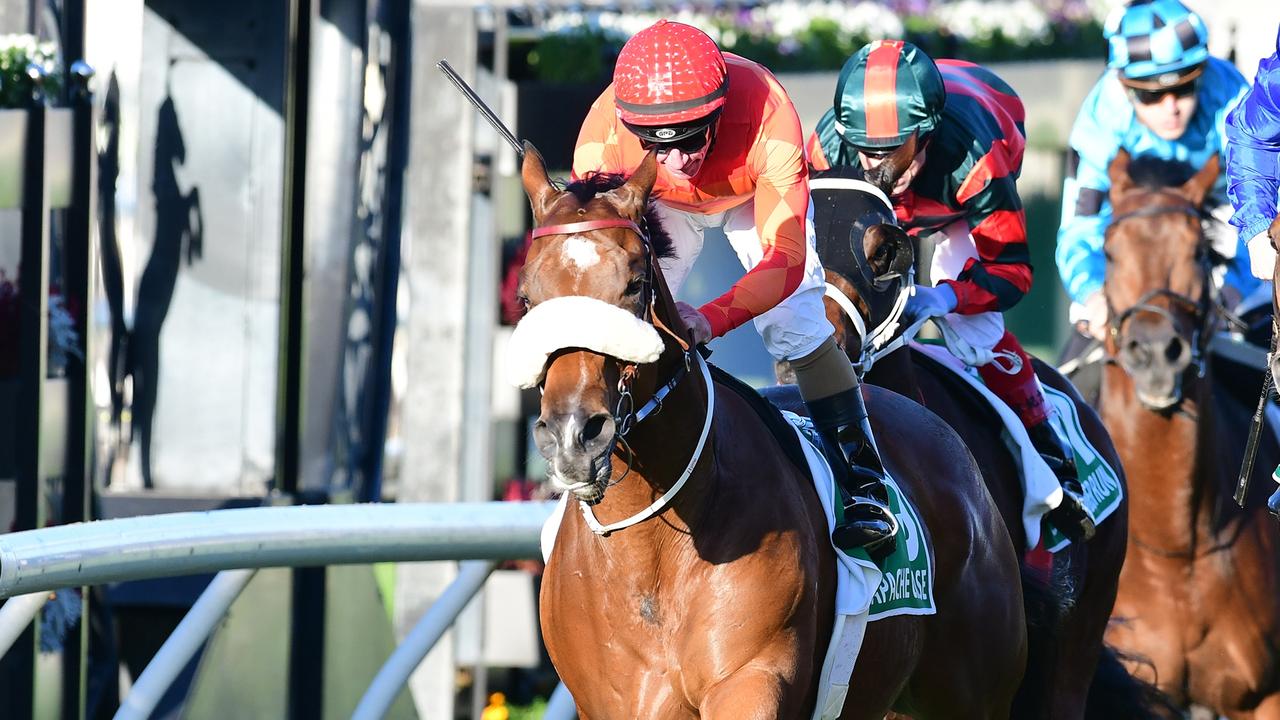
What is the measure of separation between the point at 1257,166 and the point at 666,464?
4.83ft

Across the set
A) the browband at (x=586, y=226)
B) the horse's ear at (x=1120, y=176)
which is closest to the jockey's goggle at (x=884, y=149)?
the horse's ear at (x=1120, y=176)

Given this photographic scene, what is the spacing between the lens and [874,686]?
13.0 feet

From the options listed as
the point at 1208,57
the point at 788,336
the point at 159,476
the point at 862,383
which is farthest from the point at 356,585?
the point at 1208,57

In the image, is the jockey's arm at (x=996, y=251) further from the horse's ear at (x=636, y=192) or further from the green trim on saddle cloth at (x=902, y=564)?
the horse's ear at (x=636, y=192)

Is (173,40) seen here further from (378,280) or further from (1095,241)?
(1095,241)

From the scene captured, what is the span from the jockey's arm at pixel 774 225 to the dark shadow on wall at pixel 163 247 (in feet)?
10.5

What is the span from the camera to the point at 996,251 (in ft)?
16.9

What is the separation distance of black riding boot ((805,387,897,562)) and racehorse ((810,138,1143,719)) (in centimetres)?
46

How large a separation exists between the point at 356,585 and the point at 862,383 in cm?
232

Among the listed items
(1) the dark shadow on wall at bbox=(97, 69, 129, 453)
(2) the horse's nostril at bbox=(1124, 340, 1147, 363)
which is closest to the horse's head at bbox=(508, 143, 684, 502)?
(2) the horse's nostril at bbox=(1124, 340, 1147, 363)

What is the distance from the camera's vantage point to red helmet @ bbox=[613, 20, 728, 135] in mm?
3643

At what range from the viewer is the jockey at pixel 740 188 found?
3.65 meters

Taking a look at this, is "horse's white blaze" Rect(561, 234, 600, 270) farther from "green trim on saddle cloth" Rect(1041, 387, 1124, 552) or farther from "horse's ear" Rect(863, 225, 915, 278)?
"green trim on saddle cloth" Rect(1041, 387, 1124, 552)

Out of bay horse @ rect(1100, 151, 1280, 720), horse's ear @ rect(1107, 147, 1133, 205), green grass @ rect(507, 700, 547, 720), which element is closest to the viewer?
bay horse @ rect(1100, 151, 1280, 720)
